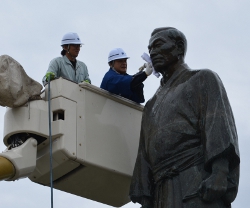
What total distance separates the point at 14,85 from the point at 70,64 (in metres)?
1.29

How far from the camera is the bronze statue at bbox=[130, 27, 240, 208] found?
9.38m

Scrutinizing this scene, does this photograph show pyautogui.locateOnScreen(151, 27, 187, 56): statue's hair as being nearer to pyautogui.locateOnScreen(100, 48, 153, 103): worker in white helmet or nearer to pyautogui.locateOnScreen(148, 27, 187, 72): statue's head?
pyautogui.locateOnScreen(148, 27, 187, 72): statue's head

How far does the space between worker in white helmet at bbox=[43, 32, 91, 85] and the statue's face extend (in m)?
1.38

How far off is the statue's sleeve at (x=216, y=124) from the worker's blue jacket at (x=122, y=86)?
Answer: 165 cm

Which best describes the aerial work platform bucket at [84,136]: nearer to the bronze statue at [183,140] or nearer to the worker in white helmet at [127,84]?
the worker in white helmet at [127,84]

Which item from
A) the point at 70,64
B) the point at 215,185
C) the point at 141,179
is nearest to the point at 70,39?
the point at 70,64

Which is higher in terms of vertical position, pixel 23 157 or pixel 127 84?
pixel 127 84

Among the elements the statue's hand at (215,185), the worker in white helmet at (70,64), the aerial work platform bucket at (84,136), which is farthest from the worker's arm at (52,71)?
the statue's hand at (215,185)

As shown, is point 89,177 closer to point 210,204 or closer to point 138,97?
point 138,97

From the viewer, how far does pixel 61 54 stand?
12.0 metres

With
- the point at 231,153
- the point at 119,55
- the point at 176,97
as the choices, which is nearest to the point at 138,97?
the point at 119,55

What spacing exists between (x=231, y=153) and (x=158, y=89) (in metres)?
1.39

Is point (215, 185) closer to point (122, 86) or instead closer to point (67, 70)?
point (122, 86)

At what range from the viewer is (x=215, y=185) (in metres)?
9.16
